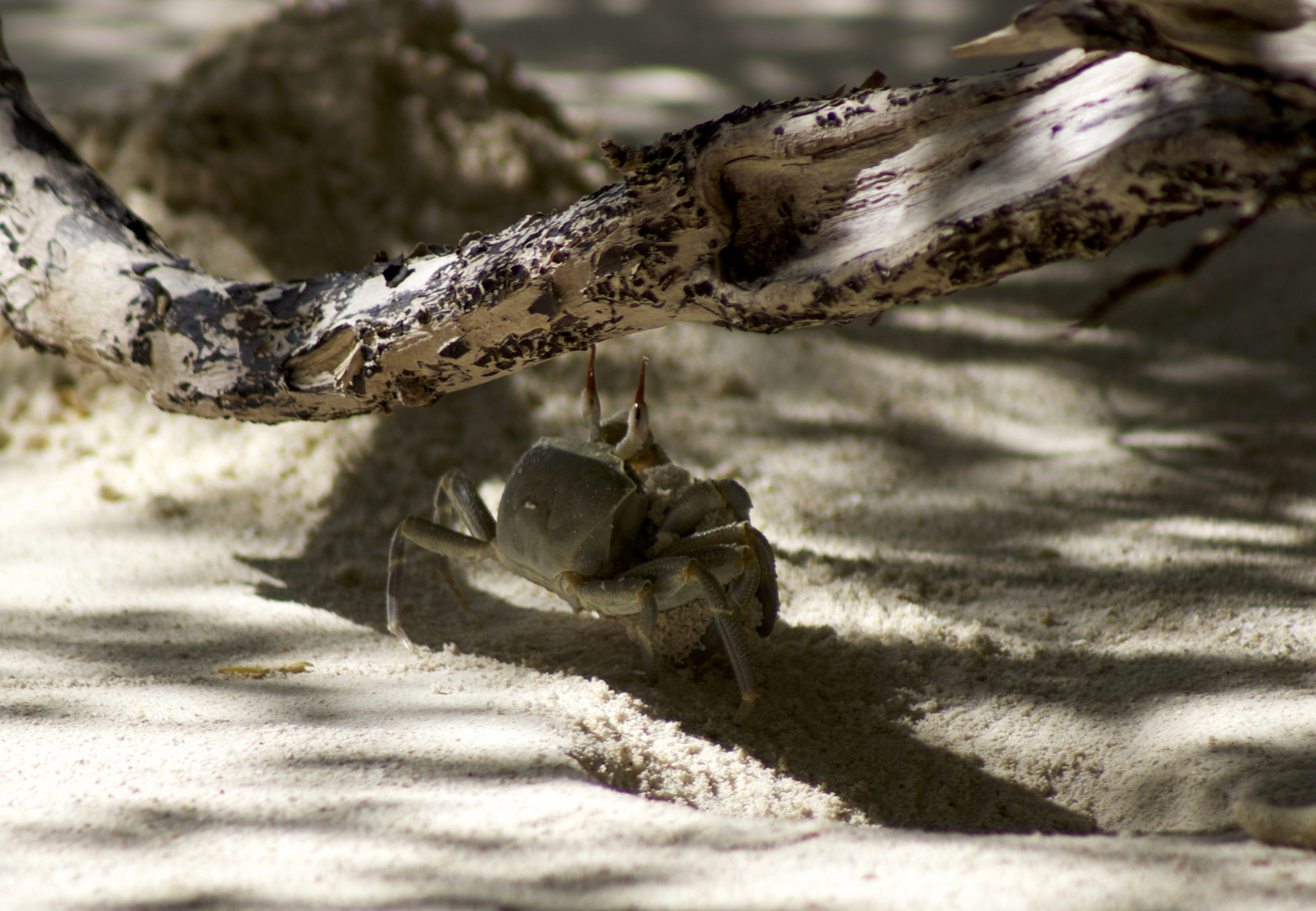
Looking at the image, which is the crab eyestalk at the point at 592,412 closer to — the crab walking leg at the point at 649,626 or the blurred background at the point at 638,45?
the crab walking leg at the point at 649,626

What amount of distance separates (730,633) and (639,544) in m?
0.34

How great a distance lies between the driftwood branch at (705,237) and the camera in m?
1.40

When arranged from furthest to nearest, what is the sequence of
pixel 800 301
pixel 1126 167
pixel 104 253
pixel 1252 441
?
pixel 1252 441 → pixel 104 253 → pixel 800 301 → pixel 1126 167

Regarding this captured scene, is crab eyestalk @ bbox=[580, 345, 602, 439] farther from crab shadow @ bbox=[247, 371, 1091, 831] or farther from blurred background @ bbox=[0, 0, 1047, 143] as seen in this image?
blurred background @ bbox=[0, 0, 1047, 143]

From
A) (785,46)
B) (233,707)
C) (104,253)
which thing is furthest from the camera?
(785,46)

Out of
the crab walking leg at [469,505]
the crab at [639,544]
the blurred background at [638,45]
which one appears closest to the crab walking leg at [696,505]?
the crab at [639,544]

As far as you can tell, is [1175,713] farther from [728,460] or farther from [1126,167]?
[728,460]

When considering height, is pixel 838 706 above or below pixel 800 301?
below

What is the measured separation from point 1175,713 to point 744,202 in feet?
4.59

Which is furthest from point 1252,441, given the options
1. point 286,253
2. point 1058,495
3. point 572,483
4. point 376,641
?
point 286,253

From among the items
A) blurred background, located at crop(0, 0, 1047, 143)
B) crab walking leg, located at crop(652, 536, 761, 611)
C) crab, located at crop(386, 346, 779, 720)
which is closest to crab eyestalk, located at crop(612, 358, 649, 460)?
crab, located at crop(386, 346, 779, 720)

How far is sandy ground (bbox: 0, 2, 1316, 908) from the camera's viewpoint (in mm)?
1335

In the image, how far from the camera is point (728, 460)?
11.0 feet

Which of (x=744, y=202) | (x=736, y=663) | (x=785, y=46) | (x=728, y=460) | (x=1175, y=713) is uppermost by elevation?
(x=785, y=46)
